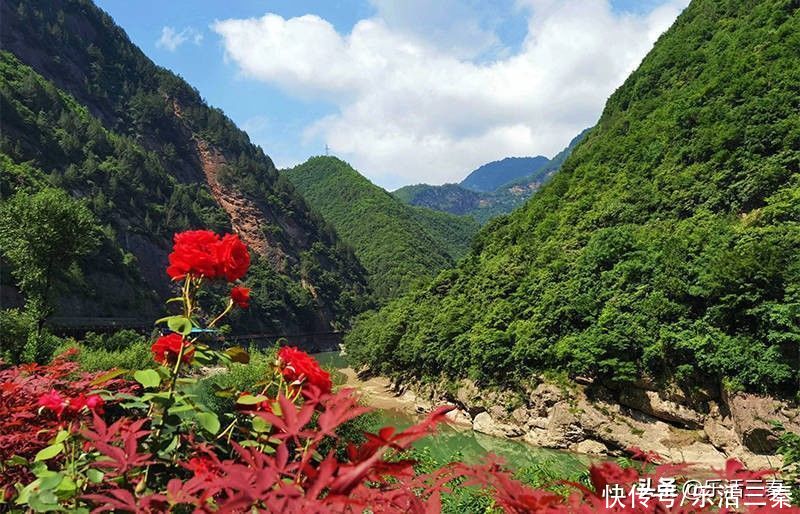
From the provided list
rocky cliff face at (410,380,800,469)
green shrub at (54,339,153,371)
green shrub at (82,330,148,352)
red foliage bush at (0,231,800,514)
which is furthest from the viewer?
green shrub at (82,330,148,352)

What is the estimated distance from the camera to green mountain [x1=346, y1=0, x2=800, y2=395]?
1658 cm

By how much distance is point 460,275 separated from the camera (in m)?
36.6

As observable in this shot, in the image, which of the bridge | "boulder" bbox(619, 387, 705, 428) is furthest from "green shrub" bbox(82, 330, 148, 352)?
"boulder" bbox(619, 387, 705, 428)

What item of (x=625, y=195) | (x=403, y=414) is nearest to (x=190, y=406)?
(x=403, y=414)

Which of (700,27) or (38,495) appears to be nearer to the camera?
(38,495)

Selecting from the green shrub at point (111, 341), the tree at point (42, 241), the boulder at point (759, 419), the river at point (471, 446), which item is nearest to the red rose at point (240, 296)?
the river at point (471, 446)

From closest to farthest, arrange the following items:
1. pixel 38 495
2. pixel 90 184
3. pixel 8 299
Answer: pixel 38 495 → pixel 8 299 → pixel 90 184

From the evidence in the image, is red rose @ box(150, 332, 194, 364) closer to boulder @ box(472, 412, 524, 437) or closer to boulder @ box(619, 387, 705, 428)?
boulder @ box(619, 387, 705, 428)

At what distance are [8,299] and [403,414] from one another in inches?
1095

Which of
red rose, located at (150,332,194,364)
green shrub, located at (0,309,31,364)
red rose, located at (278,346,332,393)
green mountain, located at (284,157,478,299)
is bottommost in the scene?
green shrub, located at (0,309,31,364)

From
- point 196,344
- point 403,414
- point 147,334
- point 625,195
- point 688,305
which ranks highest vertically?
point 625,195

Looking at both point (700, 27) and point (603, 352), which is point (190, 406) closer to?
point (603, 352)

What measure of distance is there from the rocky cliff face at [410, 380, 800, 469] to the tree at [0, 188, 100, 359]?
19.4 m

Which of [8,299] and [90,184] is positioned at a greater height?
[90,184]
